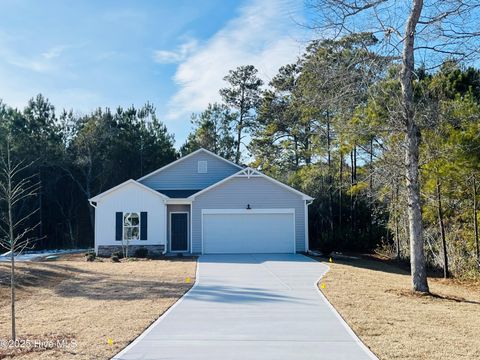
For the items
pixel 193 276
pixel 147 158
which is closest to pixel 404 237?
pixel 193 276

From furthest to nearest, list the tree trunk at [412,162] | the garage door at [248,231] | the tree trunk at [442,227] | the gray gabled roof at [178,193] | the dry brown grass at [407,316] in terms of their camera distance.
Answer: the gray gabled roof at [178,193] → the garage door at [248,231] → the tree trunk at [442,227] → the tree trunk at [412,162] → the dry brown grass at [407,316]

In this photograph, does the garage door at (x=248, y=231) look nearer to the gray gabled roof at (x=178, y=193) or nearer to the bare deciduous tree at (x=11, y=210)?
the gray gabled roof at (x=178, y=193)

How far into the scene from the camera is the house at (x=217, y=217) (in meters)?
21.5

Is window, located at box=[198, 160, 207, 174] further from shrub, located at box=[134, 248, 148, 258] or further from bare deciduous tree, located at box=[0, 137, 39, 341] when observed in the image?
bare deciduous tree, located at box=[0, 137, 39, 341]

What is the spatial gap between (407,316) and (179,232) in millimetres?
15267

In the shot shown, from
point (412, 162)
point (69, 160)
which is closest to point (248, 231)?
point (412, 162)

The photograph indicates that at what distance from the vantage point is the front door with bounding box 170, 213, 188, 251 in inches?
878

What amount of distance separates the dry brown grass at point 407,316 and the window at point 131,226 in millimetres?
10681

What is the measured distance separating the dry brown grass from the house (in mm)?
7777

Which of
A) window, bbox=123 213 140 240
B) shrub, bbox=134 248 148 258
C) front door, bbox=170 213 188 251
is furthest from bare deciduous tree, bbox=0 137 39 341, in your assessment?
front door, bbox=170 213 188 251

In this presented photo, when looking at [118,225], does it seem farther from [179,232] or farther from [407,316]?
[407,316]

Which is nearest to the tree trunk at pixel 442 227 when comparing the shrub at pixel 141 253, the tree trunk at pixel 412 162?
the tree trunk at pixel 412 162

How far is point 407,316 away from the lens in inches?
327

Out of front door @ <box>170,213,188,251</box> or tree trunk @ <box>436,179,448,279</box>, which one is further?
front door @ <box>170,213,188,251</box>
